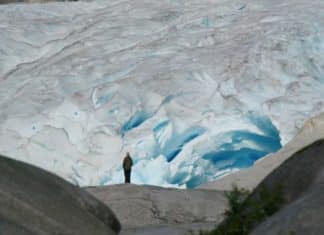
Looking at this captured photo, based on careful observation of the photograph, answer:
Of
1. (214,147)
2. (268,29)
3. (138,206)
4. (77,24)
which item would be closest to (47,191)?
(138,206)

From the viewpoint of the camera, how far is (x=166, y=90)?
25.2m

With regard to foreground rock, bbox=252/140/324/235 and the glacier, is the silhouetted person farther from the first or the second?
foreground rock, bbox=252/140/324/235

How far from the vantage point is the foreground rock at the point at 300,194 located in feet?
19.6

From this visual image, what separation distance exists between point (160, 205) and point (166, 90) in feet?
29.6

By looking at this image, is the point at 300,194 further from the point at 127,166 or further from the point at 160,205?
the point at 127,166

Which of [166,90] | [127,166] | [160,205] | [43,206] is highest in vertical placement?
[43,206]

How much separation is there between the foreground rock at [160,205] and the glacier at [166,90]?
505 centimetres

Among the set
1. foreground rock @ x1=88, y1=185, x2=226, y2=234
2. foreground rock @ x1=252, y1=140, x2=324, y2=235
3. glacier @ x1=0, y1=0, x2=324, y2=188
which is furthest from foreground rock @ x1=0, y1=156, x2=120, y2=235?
glacier @ x1=0, y1=0, x2=324, y2=188

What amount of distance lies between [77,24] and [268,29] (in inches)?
327

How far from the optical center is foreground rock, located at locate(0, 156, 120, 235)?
7699 millimetres

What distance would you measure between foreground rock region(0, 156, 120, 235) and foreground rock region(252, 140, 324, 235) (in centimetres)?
169

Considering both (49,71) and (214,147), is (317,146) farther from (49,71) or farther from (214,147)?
(49,71)

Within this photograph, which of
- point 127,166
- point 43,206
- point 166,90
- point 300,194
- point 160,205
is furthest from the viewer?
point 166,90

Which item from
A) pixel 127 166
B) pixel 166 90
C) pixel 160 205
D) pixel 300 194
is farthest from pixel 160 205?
pixel 300 194
